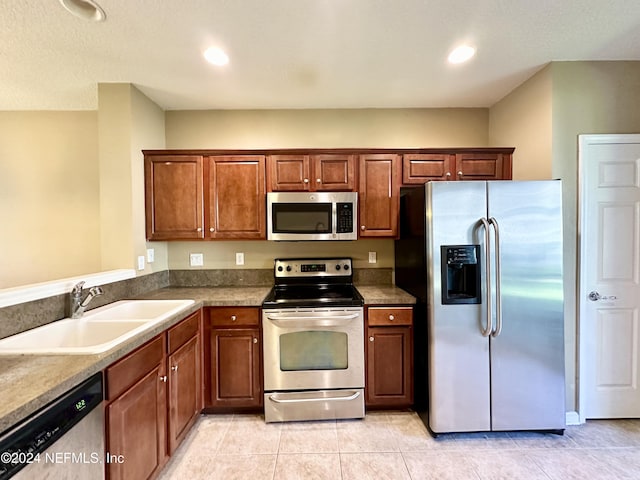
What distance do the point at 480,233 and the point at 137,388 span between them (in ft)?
7.41

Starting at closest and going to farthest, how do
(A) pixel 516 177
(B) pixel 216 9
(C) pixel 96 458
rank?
(C) pixel 96 458, (B) pixel 216 9, (A) pixel 516 177

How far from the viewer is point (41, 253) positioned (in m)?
2.74

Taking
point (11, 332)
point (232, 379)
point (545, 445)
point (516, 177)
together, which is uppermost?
point (516, 177)

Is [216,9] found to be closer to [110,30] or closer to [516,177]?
[110,30]

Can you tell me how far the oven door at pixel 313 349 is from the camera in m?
2.15

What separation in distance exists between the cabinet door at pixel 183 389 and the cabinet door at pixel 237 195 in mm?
969

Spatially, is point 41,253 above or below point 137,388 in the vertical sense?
above

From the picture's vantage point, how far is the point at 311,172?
2494mm

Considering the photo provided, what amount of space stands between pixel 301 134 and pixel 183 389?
7.82 ft

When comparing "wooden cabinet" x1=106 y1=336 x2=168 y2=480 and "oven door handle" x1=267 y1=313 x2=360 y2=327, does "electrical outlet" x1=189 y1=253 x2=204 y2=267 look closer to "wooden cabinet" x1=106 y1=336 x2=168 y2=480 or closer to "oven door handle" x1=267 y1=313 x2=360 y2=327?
"oven door handle" x1=267 y1=313 x2=360 y2=327

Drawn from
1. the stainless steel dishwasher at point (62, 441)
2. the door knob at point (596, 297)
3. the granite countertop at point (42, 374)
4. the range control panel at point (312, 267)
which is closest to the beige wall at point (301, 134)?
the range control panel at point (312, 267)

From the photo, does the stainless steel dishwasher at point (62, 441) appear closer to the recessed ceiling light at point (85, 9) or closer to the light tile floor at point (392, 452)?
the light tile floor at point (392, 452)

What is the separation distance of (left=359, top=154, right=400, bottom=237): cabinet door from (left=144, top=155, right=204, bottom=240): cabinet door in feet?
4.76

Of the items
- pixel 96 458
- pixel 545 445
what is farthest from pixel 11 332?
pixel 545 445
